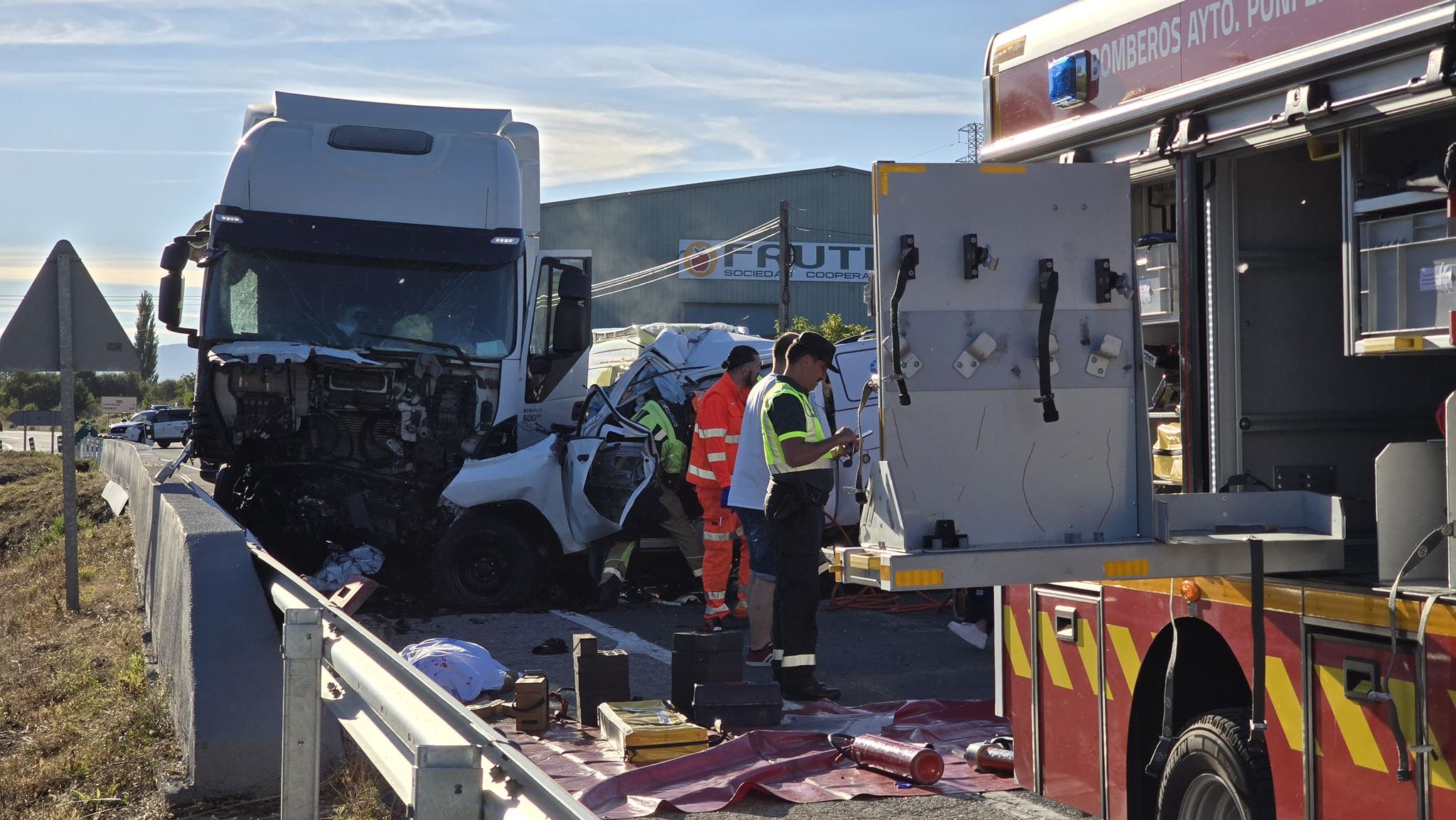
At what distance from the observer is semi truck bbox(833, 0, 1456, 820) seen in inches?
139

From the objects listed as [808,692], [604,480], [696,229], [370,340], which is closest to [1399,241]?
[808,692]

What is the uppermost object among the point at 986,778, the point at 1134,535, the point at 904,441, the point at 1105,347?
the point at 1105,347

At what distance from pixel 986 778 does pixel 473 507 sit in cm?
571

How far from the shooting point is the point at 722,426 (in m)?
9.24

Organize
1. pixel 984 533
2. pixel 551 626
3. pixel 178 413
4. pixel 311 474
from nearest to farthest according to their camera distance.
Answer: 1. pixel 984 533
2. pixel 551 626
3. pixel 311 474
4. pixel 178 413

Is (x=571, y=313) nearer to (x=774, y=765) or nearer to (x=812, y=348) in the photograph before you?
(x=812, y=348)

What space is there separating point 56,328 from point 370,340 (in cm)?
218

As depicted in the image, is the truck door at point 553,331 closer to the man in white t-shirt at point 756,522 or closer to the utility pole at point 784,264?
the man in white t-shirt at point 756,522

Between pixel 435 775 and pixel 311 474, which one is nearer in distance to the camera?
pixel 435 775

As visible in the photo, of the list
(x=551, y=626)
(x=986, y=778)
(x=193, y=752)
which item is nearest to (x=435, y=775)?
(x=193, y=752)

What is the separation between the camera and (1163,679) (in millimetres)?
4465

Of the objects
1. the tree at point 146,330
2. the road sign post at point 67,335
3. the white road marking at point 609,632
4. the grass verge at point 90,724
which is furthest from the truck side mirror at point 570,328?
the tree at point 146,330

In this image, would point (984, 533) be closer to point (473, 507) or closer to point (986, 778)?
point (986, 778)

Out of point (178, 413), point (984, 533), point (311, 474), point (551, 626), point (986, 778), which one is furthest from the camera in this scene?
point (178, 413)
